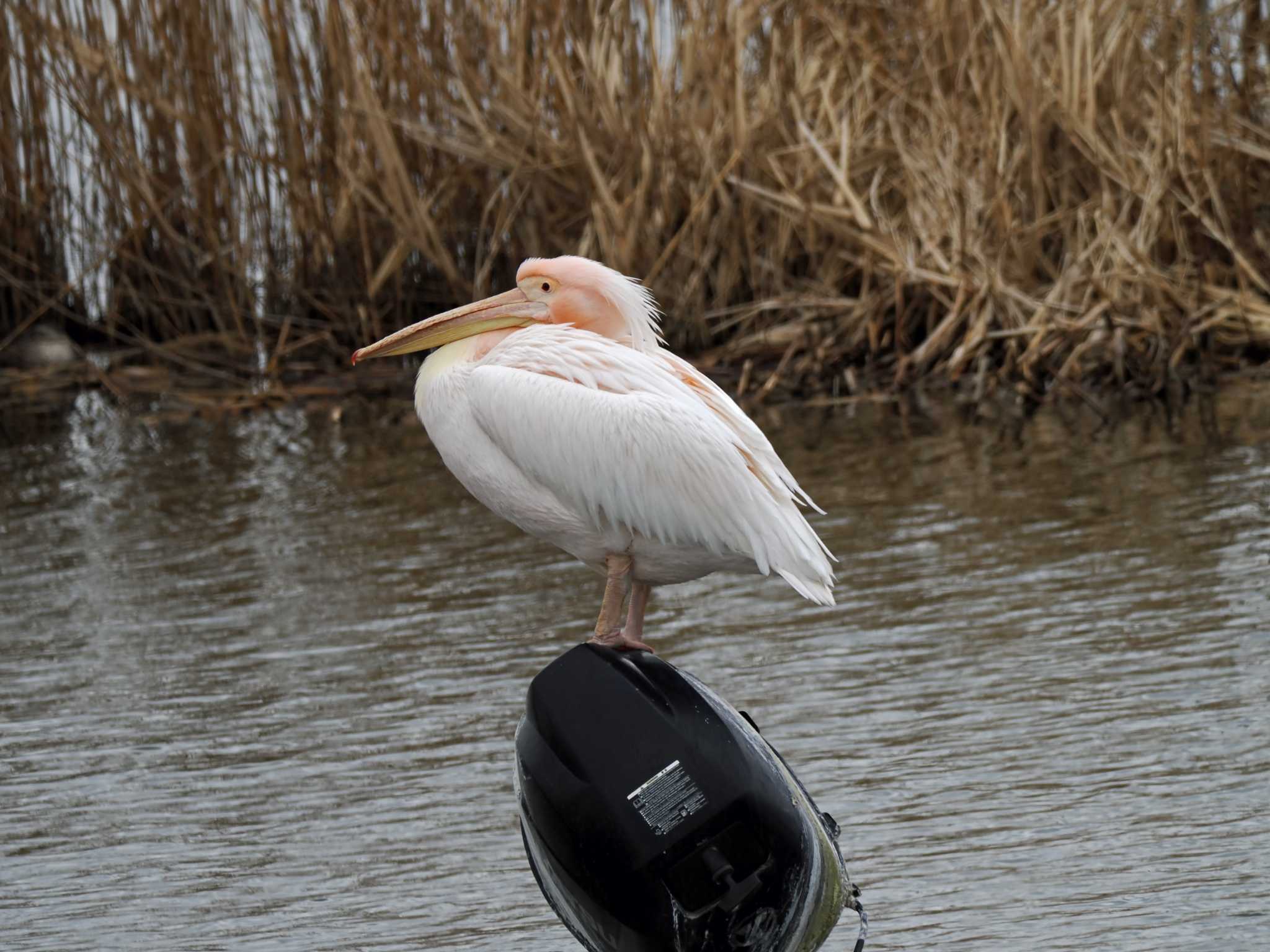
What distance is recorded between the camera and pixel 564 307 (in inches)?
136

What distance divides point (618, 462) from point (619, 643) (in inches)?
10.9

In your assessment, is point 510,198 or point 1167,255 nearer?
point 1167,255

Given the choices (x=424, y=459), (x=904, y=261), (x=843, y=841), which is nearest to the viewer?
(x=843, y=841)

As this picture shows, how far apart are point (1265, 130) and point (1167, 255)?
0.67m

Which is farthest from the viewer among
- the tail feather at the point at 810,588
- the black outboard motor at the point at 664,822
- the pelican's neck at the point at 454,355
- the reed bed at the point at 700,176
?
the reed bed at the point at 700,176

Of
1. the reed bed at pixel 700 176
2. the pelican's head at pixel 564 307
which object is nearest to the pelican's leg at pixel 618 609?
the pelican's head at pixel 564 307

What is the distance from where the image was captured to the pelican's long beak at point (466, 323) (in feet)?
11.1

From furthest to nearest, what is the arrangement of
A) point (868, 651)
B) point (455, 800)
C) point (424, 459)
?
point (424, 459), point (868, 651), point (455, 800)

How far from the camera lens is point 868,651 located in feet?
15.4

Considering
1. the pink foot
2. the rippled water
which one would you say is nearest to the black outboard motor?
the pink foot

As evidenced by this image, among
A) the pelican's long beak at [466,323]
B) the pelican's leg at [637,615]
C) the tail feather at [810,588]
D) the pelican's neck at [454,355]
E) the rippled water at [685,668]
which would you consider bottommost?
the rippled water at [685,668]

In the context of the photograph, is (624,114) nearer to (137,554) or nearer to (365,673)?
(137,554)

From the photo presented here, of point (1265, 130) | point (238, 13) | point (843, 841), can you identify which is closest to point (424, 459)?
point (238, 13)

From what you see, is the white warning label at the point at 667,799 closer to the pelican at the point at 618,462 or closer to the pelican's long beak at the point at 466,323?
the pelican at the point at 618,462
